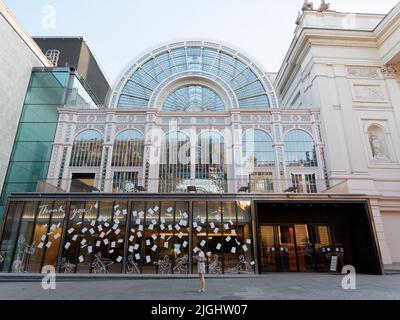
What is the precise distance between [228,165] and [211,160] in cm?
161

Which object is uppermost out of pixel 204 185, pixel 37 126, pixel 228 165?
pixel 37 126

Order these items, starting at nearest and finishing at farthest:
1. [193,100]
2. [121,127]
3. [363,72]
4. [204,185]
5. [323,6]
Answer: [204,185]
[121,127]
[363,72]
[193,100]
[323,6]

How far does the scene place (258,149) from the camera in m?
23.0

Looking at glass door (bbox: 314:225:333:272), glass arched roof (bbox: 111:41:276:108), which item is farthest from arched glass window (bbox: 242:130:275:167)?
glass door (bbox: 314:225:333:272)

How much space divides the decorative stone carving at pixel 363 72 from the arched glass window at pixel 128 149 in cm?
2180

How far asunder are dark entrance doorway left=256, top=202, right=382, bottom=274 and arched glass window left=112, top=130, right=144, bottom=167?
11.7 m

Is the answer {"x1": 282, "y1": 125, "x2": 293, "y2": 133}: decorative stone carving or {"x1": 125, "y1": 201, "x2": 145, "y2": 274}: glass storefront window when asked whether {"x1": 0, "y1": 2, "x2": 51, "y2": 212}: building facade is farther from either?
{"x1": 282, "y1": 125, "x2": 293, "y2": 133}: decorative stone carving

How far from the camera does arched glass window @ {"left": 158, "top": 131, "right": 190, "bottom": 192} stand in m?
22.3

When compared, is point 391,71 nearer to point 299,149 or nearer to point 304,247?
point 299,149

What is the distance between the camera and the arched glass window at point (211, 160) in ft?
71.5

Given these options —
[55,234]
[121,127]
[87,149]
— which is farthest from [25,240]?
[121,127]

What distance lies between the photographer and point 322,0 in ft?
91.8

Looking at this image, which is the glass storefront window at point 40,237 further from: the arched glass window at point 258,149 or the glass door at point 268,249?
the arched glass window at point 258,149

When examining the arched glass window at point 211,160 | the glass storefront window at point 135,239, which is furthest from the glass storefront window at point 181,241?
the arched glass window at point 211,160
